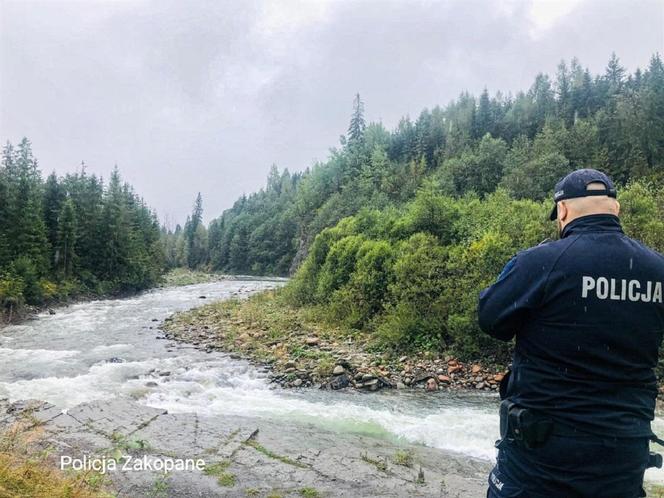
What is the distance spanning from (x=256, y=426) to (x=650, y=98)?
57750 millimetres

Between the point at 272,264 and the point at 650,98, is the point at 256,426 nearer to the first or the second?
the point at 650,98

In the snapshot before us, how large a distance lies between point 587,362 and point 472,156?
54.0m

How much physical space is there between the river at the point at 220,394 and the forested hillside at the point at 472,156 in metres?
25.5

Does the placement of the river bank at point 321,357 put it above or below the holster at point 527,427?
below

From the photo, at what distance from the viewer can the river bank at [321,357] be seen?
11758 millimetres

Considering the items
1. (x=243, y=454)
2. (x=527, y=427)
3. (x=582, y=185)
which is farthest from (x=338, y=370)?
(x=582, y=185)

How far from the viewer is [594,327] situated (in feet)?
7.04

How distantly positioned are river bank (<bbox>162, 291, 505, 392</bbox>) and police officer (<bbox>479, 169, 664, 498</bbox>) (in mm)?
6199

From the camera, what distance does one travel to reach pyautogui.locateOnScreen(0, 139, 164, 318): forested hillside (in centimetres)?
2780

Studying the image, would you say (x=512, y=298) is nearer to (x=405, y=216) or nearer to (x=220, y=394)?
(x=220, y=394)

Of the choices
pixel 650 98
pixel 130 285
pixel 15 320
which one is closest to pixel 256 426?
pixel 15 320

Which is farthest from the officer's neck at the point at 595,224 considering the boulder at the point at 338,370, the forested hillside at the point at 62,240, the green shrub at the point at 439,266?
the forested hillside at the point at 62,240

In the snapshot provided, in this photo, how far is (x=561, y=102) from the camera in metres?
72.0

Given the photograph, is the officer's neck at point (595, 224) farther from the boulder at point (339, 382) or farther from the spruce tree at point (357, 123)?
the spruce tree at point (357, 123)
